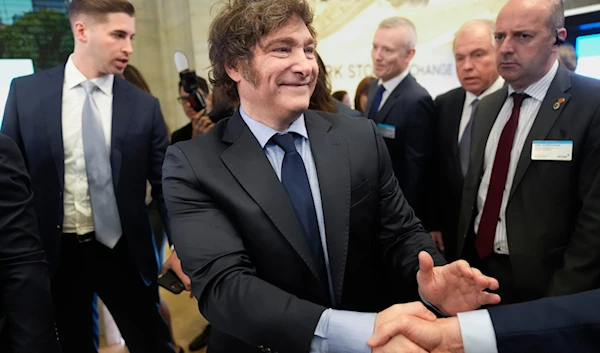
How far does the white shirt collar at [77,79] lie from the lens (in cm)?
199

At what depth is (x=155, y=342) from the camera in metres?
2.22

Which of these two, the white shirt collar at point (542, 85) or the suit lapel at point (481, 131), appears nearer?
the white shirt collar at point (542, 85)

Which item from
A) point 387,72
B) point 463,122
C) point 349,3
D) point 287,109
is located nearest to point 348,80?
point 349,3

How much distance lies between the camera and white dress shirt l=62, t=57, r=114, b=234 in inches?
75.7

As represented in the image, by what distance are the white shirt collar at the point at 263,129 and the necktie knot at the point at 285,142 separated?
0.06 feet

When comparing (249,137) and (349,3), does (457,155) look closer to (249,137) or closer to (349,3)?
(249,137)

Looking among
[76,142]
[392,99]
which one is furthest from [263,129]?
[392,99]

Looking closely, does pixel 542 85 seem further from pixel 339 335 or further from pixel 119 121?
pixel 119 121

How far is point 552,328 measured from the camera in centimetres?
96

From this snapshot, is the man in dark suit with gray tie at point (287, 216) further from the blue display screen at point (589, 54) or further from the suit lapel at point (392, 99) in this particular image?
the blue display screen at point (589, 54)

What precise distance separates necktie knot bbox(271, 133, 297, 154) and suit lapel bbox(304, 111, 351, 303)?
2.6 inches

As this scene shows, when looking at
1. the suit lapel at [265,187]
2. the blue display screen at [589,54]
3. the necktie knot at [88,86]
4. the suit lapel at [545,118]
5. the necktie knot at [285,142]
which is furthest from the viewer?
the blue display screen at [589,54]

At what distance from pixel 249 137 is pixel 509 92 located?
1369 mm

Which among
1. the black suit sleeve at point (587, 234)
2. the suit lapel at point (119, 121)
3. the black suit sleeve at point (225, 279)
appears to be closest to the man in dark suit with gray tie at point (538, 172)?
the black suit sleeve at point (587, 234)
